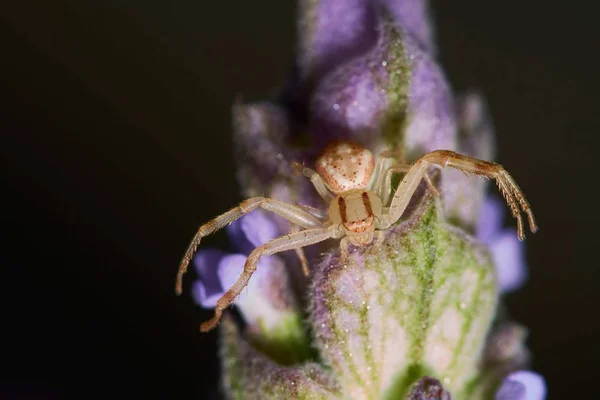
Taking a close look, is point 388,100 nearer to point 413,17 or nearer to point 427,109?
point 427,109

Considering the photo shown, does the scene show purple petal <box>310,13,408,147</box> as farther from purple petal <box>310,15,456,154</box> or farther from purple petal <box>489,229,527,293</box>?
purple petal <box>489,229,527,293</box>

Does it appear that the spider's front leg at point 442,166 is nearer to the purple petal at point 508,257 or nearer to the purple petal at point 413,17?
the purple petal at point 508,257

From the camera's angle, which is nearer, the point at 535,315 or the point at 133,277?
the point at 133,277

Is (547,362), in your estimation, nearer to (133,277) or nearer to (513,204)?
(133,277)

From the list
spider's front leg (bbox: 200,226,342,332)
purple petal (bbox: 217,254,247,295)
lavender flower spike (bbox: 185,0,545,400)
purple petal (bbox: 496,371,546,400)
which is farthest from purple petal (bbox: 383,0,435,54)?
purple petal (bbox: 496,371,546,400)

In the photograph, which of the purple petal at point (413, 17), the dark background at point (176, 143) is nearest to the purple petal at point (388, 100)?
the purple petal at point (413, 17)

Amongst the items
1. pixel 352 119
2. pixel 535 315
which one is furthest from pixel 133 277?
pixel 352 119

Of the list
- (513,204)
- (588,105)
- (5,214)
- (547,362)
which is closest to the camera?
(513,204)
